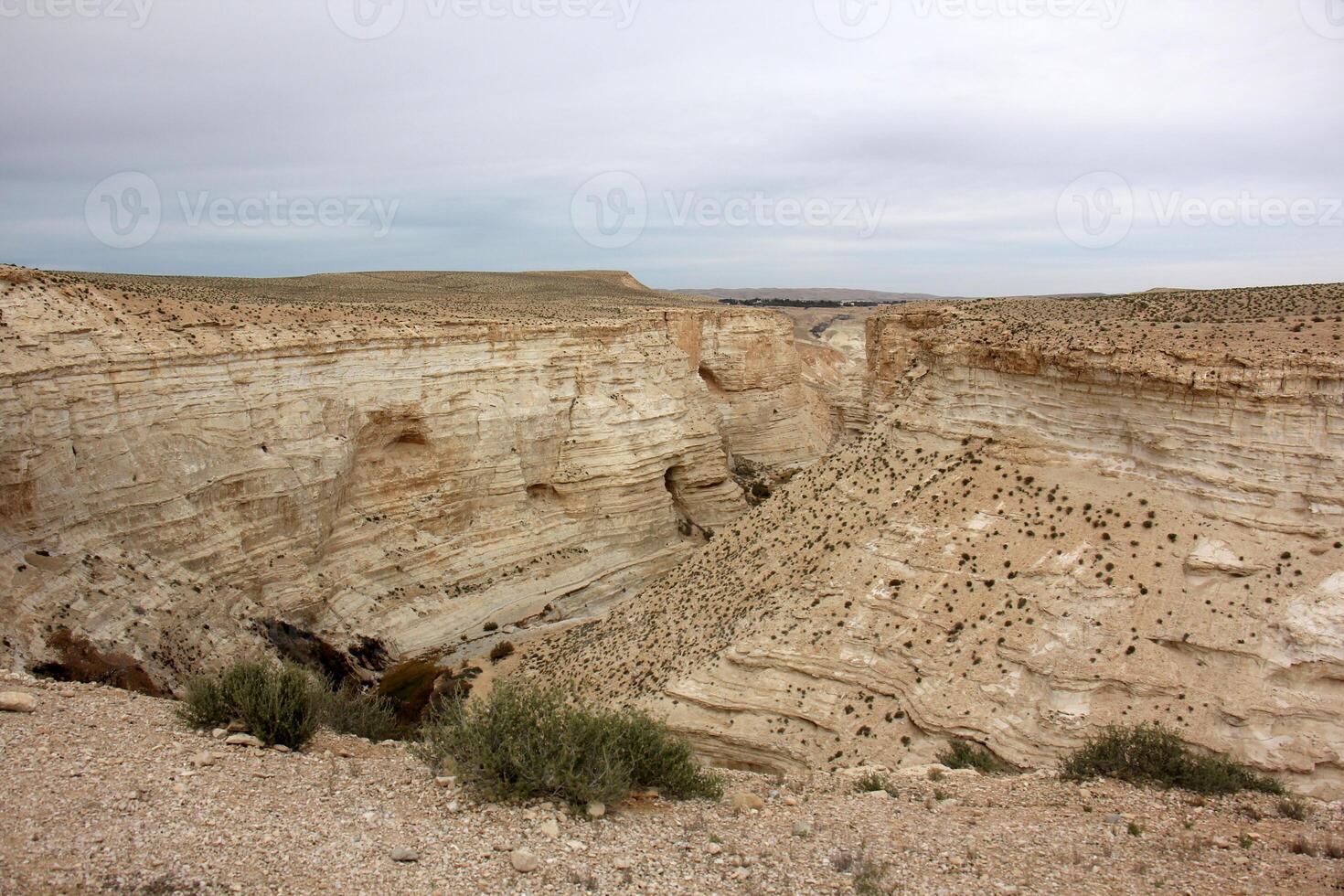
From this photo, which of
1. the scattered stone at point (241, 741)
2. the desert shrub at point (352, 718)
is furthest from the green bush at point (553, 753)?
the desert shrub at point (352, 718)

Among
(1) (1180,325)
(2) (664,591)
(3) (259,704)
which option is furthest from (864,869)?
(2) (664,591)

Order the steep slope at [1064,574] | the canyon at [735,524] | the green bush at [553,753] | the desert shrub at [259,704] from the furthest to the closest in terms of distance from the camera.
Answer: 1. the canyon at [735,524]
2. the steep slope at [1064,574]
3. the desert shrub at [259,704]
4. the green bush at [553,753]

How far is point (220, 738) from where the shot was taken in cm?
948

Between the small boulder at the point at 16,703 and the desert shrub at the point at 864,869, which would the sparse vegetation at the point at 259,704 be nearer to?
the small boulder at the point at 16,703

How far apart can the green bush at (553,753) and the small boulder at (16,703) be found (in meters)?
4.19

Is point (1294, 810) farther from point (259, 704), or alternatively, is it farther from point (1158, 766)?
point (259, 704)

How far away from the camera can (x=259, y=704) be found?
977cm

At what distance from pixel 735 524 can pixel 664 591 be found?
2630 mm

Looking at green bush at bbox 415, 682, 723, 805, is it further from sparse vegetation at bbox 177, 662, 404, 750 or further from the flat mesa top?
the flat mesa top

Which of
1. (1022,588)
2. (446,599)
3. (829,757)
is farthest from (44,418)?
(1022,588)

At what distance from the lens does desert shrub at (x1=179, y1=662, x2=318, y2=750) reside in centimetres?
973

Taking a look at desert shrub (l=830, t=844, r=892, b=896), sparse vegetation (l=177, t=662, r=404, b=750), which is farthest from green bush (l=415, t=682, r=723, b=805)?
desert shrub (l=830, t=844, r=892, b=896)

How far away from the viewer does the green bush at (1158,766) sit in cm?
1023

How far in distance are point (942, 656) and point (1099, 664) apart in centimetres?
232
